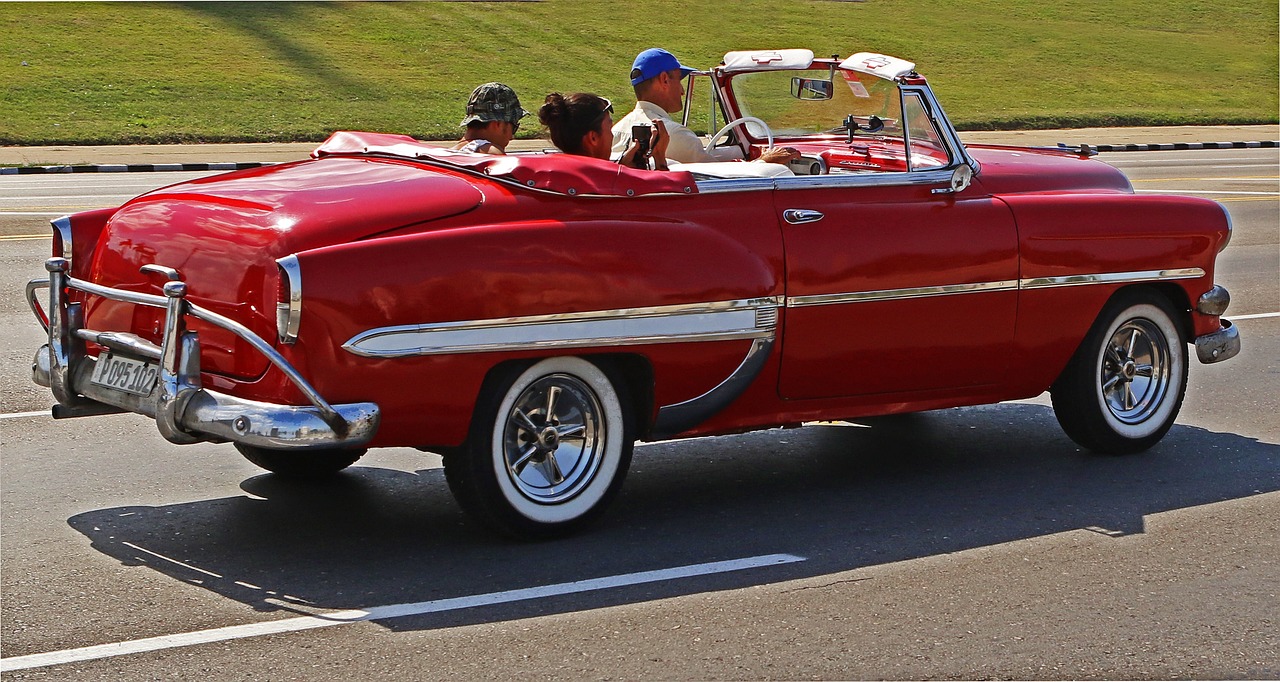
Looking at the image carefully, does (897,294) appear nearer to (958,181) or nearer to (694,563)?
(958,181)

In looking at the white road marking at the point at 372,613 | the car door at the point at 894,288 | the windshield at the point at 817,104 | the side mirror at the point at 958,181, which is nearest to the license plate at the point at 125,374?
the white road marking at the point at 372,613

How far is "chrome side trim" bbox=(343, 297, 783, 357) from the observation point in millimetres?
5070

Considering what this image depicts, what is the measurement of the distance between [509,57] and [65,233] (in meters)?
30.4

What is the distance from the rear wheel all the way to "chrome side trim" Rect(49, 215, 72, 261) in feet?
3.30

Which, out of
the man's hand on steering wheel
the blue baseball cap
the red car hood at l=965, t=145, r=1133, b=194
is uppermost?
the blue baseball cap

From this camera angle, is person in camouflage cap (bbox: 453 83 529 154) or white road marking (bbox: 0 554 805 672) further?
person in camouflage cap (bbox: 453 83 529 154)

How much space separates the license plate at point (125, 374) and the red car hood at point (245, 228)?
12 centimetres

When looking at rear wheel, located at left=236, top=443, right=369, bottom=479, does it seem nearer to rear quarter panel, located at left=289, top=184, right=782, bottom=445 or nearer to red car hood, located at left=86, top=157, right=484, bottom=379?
red car hood, located at left=86, top=157, right=484, bottom=379

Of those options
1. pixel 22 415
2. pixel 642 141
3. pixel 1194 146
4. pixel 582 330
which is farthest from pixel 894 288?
pixel 1194 146

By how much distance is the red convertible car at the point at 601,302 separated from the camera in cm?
507

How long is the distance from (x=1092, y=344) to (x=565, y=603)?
2.98 m

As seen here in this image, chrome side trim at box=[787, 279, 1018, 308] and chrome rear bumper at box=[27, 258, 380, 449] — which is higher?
chrome side trim at box=[787, 279, 1018, 308]

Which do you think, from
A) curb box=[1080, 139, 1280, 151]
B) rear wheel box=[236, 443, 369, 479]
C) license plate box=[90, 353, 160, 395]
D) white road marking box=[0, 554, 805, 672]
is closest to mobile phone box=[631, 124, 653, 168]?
rear wheel box=[236, 443, 369, 479]

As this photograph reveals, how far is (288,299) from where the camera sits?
16.1 feet
